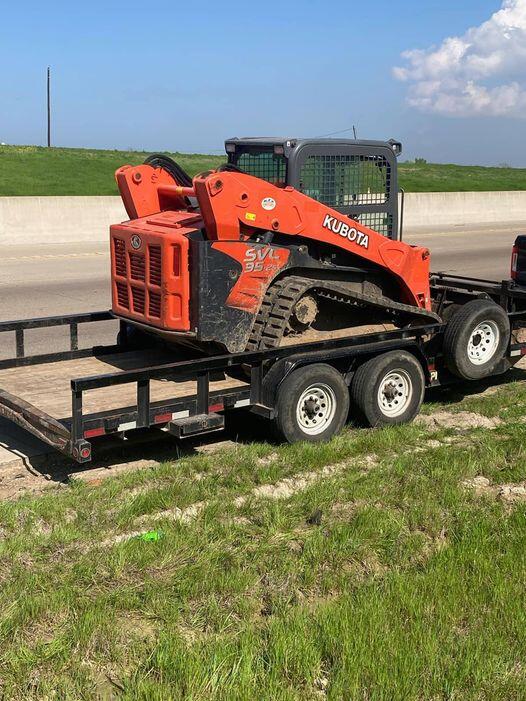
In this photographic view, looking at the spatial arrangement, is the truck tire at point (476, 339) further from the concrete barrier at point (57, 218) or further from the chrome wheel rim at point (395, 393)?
the concrete barrier at point (57, 218)

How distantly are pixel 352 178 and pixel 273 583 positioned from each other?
4.63 meters

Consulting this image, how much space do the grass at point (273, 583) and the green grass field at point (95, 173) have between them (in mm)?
23292

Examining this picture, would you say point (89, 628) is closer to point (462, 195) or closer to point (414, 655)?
point (414, 655)

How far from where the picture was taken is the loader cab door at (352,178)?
309 inches

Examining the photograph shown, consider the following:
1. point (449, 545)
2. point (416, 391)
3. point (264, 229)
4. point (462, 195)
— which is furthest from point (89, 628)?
point (462, 195)

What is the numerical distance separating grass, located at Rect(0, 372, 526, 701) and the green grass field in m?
23.3

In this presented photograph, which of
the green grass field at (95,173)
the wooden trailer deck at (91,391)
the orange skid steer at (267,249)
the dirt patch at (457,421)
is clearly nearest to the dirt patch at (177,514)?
Result: the wooden trailer deck at (91,391)

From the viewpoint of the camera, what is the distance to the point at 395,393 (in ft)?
25.8

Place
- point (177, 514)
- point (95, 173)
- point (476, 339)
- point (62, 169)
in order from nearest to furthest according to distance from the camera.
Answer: point (177, 514), point (476, 339), point (95, 173), point (62, 169)

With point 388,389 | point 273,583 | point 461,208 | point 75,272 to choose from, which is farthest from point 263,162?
point 461,208

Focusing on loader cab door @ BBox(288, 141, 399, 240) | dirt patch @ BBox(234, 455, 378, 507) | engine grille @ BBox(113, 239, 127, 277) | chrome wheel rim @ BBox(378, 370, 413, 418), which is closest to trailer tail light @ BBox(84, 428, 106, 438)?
dirt patch @ BBox(234, 455, 378, 507)

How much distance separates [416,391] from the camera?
26.2 ft

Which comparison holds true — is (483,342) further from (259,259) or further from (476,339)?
(259,259)

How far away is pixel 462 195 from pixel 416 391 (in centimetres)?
2896
